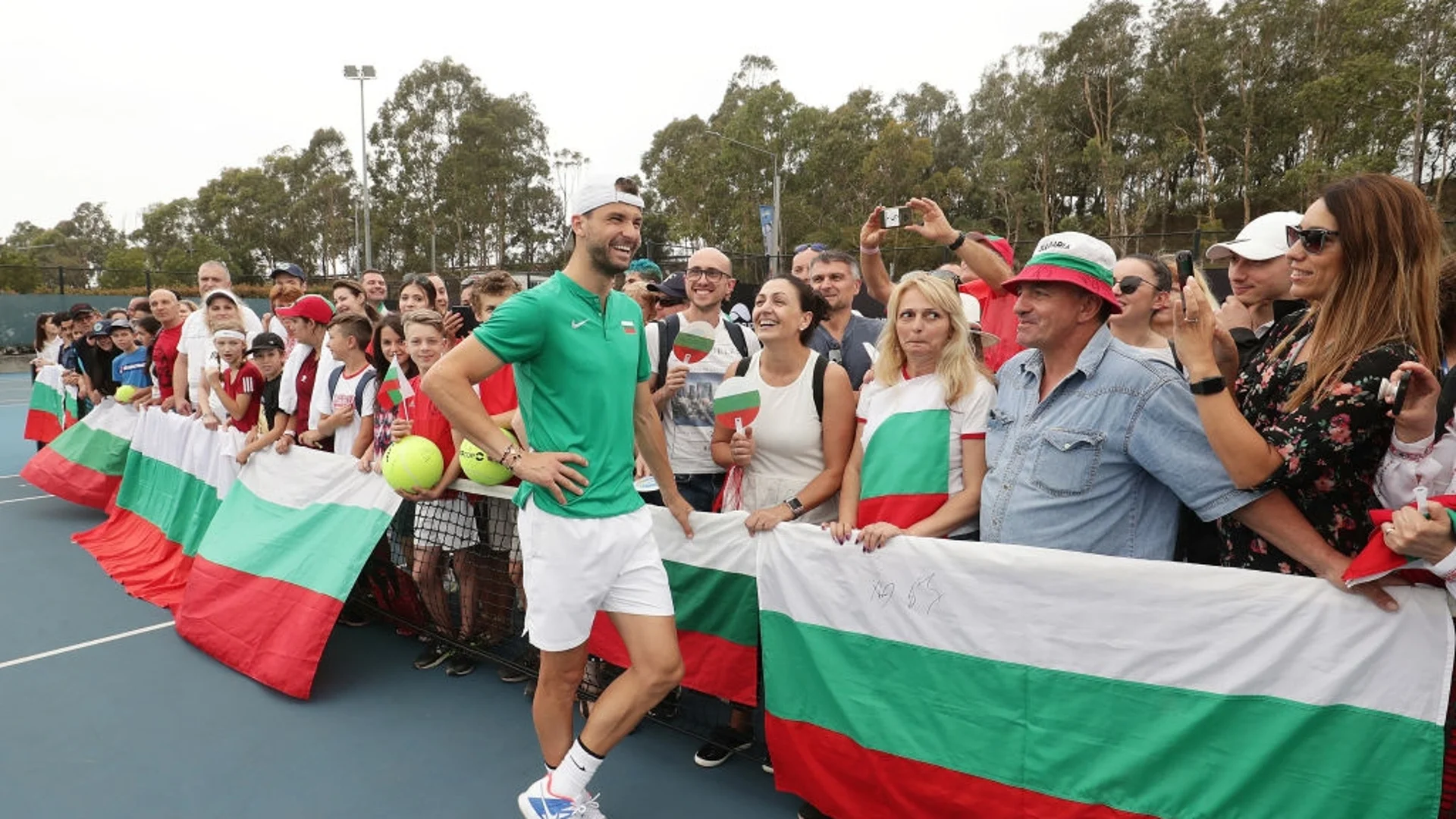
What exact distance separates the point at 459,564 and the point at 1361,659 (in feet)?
12.1

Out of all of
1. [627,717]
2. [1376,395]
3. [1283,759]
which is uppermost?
[1376,395]

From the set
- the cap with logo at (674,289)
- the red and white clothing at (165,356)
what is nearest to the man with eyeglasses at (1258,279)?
the cap with logo at (674,289)

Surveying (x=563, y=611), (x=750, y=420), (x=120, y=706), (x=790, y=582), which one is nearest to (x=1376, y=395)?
(x=790, y=582)

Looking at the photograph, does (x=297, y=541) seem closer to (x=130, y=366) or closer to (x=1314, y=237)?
(x=1314, y=237)

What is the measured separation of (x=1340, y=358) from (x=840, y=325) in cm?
234

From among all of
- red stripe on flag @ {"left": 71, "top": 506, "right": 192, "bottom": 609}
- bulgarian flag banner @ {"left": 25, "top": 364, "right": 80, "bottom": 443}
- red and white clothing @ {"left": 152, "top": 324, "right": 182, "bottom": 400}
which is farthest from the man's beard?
bulgarian flag banner @ {"left": 25, "top": 364, "right": 80, "bottom": 443}

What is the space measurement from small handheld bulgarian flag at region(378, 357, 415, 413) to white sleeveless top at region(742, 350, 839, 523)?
1.95m

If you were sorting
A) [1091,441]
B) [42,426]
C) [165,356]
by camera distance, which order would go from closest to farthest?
[1091,441]
[165,356]
[42,426]

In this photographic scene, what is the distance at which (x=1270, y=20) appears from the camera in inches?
1483

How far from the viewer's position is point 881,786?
2531mm

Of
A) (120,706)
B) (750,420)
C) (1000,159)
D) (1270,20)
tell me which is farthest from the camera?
(1000,159)

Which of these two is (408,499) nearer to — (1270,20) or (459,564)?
(459,564)

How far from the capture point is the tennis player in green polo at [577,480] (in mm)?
2473

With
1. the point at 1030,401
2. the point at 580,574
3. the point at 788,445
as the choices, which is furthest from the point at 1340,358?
the point at 580,574
